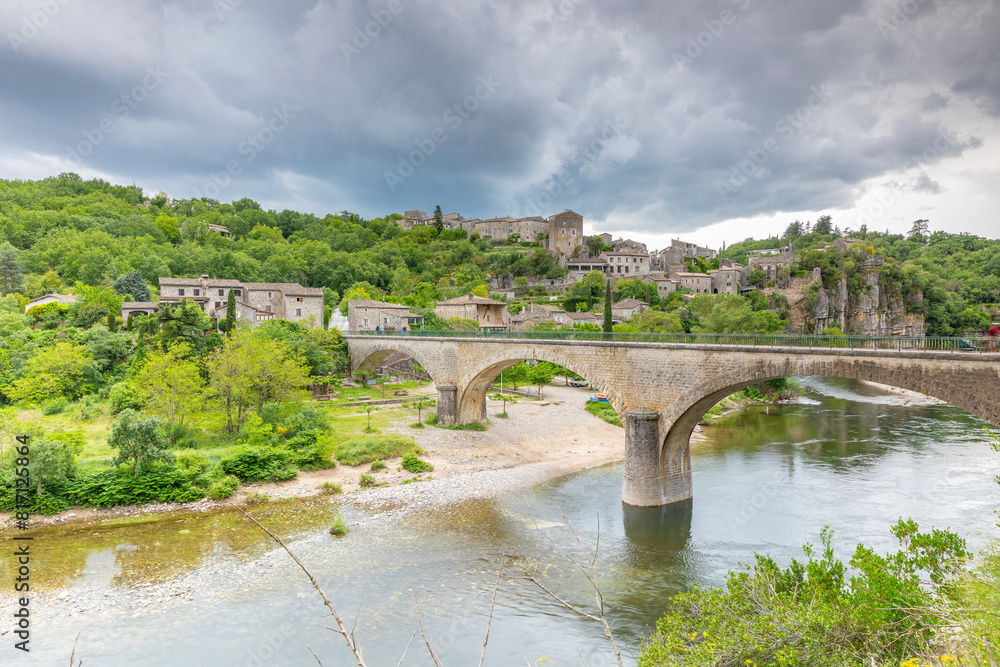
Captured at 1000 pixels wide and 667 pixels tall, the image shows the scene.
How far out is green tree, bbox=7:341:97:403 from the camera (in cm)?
3259

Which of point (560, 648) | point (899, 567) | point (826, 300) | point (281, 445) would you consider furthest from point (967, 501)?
point (826, 300)

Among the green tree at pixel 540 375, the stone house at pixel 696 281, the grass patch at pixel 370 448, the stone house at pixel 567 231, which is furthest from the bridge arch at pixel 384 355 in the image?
the stone house at pixel 567 231

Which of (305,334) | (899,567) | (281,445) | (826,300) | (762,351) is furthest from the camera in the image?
(826,300)

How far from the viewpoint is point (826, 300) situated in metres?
74.9

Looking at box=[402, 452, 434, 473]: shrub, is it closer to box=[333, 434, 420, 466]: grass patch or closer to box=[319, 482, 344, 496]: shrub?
box=[333, 434, 420, 466]: grass patch

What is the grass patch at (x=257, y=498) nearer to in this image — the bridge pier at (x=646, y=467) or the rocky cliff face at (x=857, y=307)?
the bridge pier at (x=646, y=467)

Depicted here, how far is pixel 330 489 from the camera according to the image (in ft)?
82.3

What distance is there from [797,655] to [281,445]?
2601cm

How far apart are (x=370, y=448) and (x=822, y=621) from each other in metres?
24.3

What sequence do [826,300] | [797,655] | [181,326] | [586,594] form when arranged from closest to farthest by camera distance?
1. [797,655]
2. [586,594]
3. [181,326]
4. [826,300]

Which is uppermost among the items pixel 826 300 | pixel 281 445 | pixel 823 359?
pixel 826 300

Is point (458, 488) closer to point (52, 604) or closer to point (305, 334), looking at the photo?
point (52, 604)

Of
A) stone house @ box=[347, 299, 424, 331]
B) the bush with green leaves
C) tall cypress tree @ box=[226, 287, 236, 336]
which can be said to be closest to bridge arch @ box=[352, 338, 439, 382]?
stone house @ box=[347, 299, 424, 331]

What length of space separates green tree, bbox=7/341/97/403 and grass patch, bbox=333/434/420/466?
1984cm
